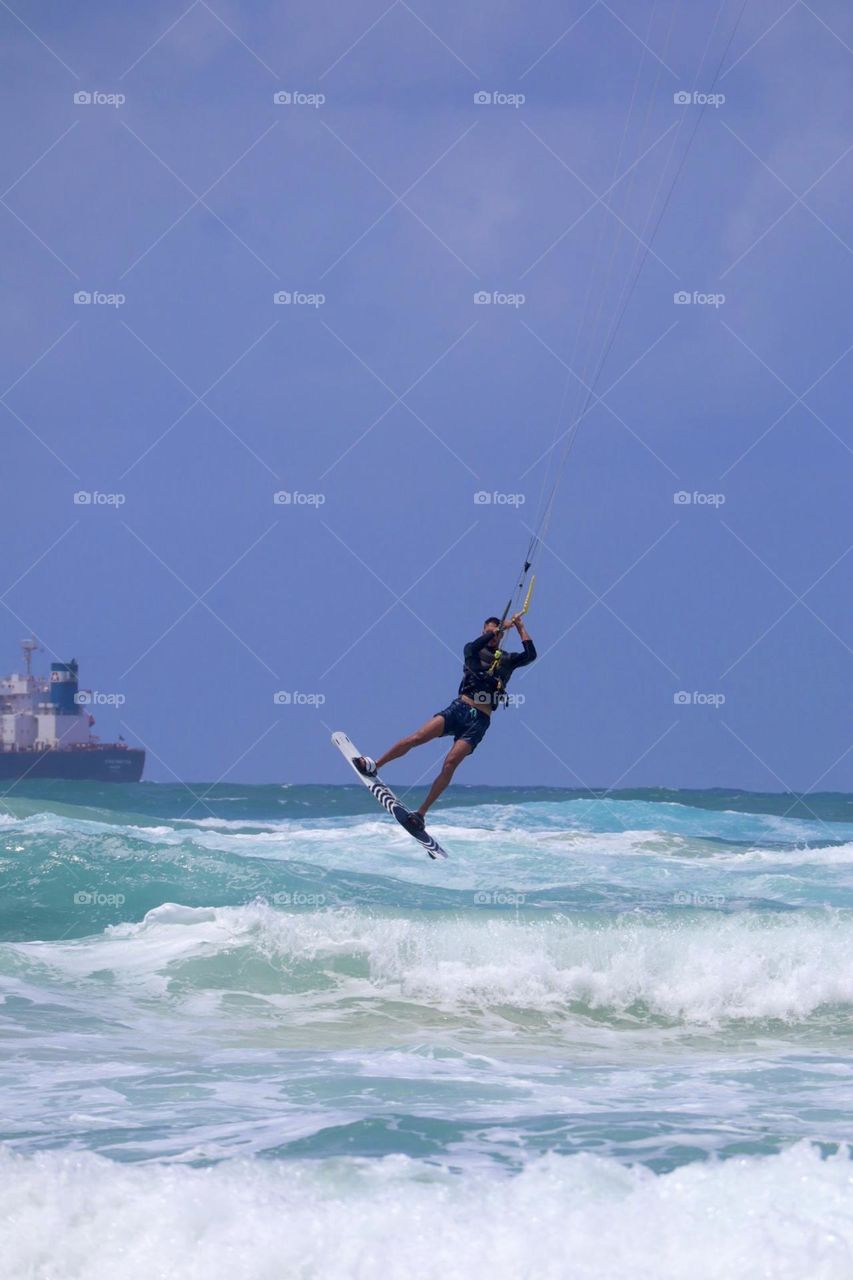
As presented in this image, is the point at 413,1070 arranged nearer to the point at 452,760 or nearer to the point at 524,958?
the point at 524,958

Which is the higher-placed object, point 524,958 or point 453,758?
point 453,758

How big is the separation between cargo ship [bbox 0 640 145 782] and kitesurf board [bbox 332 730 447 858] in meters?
36.5

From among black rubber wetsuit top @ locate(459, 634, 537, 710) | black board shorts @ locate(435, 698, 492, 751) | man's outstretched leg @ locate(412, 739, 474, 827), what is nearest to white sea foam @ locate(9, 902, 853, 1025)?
man's outstretched leg @ locate(412, 739, 474, 827)

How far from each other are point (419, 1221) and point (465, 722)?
25.8 ft

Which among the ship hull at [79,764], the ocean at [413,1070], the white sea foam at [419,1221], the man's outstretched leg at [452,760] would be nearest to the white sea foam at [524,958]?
the ocean at [413,1070]

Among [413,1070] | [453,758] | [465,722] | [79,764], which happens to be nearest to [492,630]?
[465,722]

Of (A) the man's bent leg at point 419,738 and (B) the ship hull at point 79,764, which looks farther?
(B) the ship hull at point 79,764

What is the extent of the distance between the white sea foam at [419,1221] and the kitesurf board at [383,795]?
315 inches

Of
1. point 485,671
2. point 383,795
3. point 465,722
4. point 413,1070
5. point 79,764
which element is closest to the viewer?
point 413,1070

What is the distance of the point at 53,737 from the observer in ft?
167

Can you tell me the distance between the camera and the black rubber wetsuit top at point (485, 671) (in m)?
12.5

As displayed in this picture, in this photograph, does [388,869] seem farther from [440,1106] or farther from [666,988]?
[440,1106]

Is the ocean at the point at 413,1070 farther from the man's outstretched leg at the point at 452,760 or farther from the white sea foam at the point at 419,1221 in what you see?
the man's outstretched leg at the point at 452,760

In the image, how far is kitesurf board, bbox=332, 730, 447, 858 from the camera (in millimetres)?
13773
